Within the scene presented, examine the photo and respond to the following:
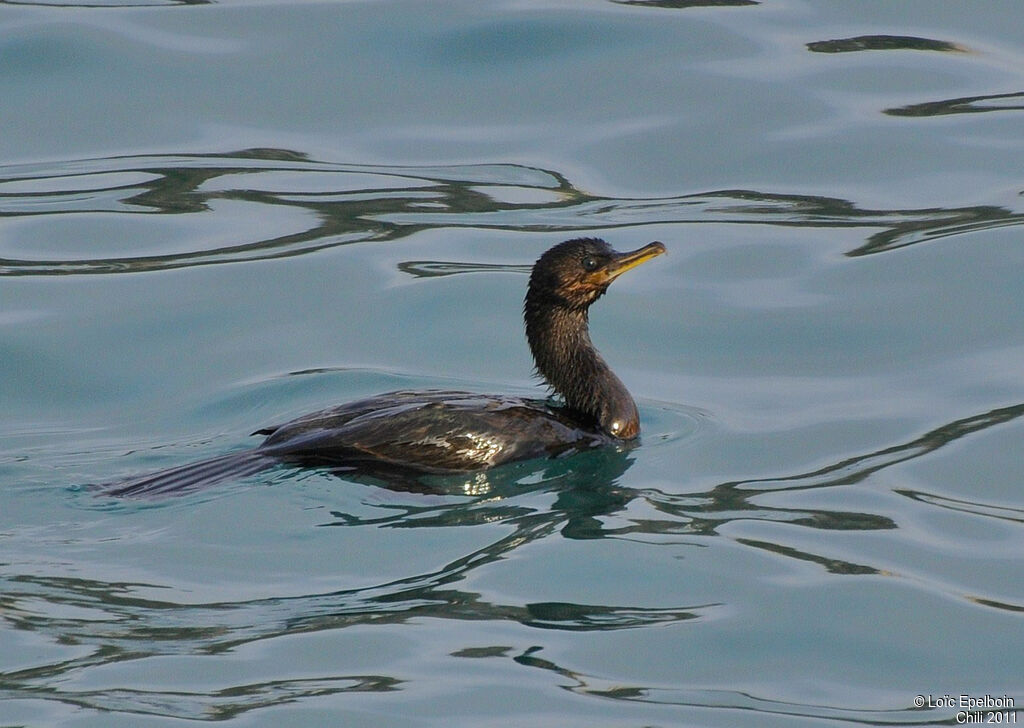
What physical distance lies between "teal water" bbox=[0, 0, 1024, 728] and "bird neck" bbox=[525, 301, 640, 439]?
0.29 metres

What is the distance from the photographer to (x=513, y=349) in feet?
32.1

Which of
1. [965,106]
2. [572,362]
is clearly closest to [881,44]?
[965,106]

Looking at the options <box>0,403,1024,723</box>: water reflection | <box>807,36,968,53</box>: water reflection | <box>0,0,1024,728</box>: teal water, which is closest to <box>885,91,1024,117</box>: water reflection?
<box>0,0,1024,728</box>: teal water

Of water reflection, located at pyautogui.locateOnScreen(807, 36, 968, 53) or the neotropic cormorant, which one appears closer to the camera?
the neotropic cormorant

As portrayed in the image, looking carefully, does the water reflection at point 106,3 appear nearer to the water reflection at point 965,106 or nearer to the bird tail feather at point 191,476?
the water reflection at point 965,106

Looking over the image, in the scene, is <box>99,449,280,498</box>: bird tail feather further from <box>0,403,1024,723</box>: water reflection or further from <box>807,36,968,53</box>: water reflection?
<box>807,36,968,53</box>: water reflection

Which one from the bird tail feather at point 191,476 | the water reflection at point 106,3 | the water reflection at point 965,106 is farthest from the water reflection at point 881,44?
the bird tail feather at point 191,476

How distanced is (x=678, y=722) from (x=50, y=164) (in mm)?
8108

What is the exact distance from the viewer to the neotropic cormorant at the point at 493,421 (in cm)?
783

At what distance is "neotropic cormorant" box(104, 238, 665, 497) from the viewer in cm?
783

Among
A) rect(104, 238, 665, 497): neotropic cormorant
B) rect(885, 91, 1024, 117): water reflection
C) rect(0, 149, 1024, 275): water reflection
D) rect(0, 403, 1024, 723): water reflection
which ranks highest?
rect(885, 91, 1024, 117): water reflection

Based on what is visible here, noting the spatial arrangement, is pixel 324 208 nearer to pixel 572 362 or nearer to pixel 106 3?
pixel 572 362

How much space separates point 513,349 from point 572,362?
1.11 meters

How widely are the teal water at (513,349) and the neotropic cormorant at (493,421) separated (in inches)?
6.3
